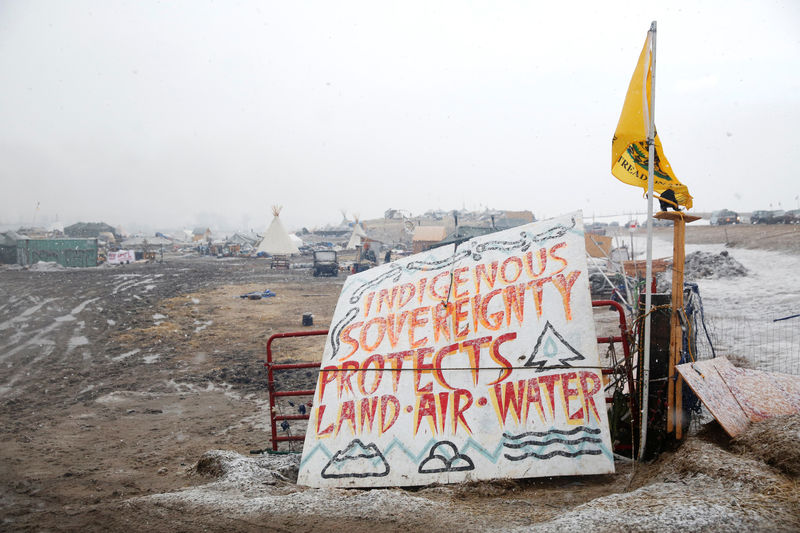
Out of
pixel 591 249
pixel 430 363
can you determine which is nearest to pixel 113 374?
pixel 430 363

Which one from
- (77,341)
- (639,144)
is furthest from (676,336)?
(77,341)

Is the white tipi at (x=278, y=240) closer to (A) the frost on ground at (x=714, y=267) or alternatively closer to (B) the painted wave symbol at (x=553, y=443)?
(A) the frost on ground at (x=714, y=267)

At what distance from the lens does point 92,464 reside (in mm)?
5828

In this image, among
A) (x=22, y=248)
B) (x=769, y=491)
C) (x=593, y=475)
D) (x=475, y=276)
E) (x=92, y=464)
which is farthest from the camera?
(x=22, y=248)

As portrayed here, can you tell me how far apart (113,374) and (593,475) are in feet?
33.9

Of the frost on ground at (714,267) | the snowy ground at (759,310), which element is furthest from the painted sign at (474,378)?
the frost on ground at (714,267)

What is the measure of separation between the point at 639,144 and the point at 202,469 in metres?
5.57

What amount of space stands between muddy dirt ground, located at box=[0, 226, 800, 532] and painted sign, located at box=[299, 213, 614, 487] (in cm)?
26

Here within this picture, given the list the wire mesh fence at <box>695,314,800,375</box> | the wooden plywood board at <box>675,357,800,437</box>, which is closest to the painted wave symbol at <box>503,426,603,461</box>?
the wooden plywood board at <box>675,357,800,437</box>

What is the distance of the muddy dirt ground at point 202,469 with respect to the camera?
127 inches

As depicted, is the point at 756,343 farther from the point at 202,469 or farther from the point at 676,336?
the point at 202,469

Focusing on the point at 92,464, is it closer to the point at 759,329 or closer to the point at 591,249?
the point at 759,329

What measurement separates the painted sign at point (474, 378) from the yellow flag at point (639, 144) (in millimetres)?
748

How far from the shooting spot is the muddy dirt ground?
10.6 ft
